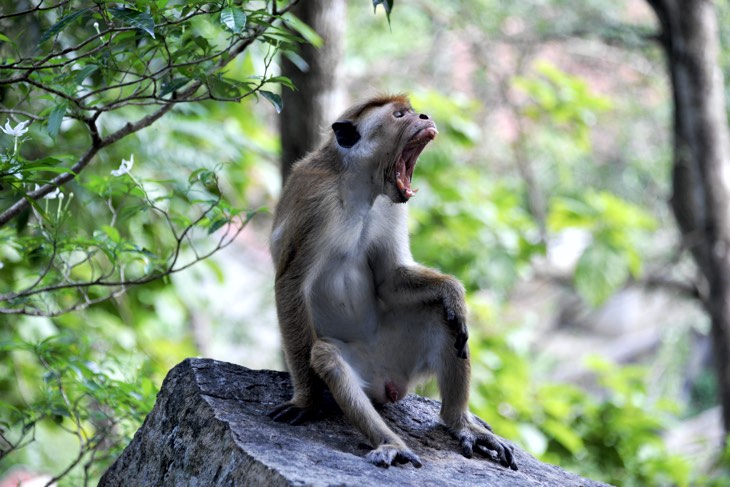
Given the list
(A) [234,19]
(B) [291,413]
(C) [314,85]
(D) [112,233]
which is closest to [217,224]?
(D) [112,233]

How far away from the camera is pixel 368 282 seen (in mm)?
4688

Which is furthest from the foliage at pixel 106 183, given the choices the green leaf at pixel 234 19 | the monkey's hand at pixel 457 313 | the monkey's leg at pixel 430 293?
the monkey's hand at pixel 457 313

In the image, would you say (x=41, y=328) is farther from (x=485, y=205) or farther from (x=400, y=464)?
(x=485, y=205)

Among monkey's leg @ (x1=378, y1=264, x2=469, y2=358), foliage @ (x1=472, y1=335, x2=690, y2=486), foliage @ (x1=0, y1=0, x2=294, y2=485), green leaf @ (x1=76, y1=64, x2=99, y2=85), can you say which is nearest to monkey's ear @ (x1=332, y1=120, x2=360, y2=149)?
foliage @ (x1=0, y1=0, x2=294, y2=485)

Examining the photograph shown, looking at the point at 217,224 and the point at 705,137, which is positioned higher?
the point at 705,137

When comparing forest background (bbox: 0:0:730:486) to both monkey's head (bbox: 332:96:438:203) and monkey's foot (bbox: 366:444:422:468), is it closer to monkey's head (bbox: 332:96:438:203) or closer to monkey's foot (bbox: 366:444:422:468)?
monkey's head (bbox: 332:96:438:203)

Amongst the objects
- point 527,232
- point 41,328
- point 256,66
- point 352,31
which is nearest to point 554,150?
point 527,232

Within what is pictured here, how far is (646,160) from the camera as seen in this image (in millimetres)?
12594

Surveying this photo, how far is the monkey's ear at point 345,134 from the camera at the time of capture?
457cm

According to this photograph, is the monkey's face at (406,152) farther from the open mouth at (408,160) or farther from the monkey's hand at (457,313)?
the monkey's hand at (457,313)

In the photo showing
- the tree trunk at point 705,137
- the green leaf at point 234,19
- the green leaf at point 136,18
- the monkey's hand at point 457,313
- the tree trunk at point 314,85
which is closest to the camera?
the green leaf at point 136,18

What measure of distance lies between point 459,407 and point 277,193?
3984mm

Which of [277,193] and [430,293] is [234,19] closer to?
[430,293]

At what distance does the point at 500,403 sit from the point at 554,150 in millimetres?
4321
